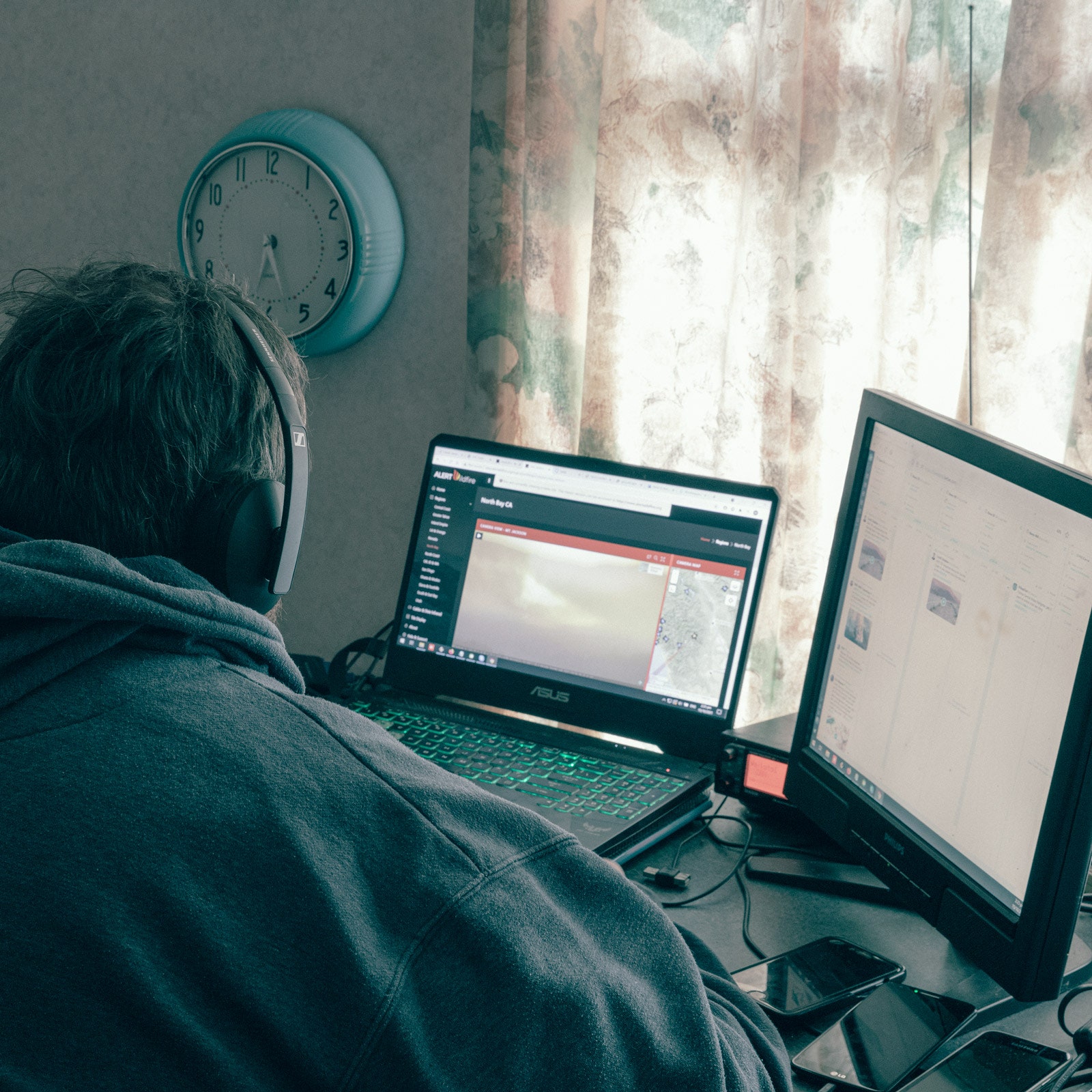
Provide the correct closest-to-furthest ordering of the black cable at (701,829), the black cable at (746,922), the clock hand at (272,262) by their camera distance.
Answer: the black cable at (746,922) → the black cable at (701,829) → the clock hand at (272,262)

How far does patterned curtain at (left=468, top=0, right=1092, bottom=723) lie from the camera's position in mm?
1229

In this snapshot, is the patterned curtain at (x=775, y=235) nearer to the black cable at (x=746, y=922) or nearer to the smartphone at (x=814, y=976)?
the black cable at (x=746, y=922)

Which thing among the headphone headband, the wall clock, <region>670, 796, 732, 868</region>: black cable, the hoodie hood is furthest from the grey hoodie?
the wall clock

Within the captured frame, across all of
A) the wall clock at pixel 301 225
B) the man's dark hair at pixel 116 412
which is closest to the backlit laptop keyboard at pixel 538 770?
the man's dark hair at pixel 116 412

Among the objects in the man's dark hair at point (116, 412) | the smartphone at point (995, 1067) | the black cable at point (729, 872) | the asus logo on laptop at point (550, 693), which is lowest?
the black cable at point (729, 872)

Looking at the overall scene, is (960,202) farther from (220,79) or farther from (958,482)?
(220,79)

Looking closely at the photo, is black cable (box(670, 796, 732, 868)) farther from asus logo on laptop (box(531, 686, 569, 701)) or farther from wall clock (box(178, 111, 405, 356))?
wall clock (box(178, 111, 405, 356))

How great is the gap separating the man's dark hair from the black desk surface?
587mm

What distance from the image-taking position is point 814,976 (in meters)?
0.88

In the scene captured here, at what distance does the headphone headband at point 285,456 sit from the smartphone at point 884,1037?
54cm

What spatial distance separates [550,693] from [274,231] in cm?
93

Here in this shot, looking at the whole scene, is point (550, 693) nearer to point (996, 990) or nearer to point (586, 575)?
point (586, 575)

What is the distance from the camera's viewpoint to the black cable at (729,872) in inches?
40.1

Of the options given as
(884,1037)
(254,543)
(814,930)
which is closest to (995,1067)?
(884,1037)
